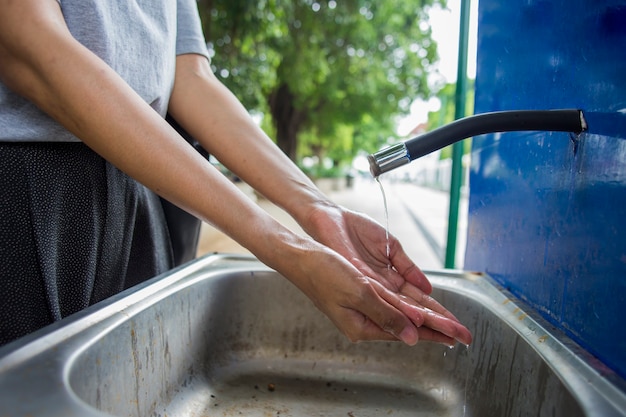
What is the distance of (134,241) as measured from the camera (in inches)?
38.0

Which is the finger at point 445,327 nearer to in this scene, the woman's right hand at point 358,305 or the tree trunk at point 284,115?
the woman's right hand at point 358,305

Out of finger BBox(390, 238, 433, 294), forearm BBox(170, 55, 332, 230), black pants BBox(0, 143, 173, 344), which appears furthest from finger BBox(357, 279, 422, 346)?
black pants BBox(0, 143, 173, 344)

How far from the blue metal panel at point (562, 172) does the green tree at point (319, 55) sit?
3.55 m

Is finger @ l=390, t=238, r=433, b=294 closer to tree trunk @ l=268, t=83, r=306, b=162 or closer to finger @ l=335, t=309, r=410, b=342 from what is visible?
finger @ l=335, t=309, r=410, b=342

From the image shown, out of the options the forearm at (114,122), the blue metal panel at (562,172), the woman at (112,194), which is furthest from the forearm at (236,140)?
the blue metal panel at (562,172)

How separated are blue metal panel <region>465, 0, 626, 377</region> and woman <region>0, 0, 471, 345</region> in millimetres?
177

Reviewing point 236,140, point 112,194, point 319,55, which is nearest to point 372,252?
point 236,140

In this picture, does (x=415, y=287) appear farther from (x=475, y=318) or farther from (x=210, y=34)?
(x=210, y=34)

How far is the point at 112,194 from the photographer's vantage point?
83 centimetres

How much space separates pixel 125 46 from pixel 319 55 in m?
6.55

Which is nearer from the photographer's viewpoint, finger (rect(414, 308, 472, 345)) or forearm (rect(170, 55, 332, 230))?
finger (rect(414, 308, 472, 345))

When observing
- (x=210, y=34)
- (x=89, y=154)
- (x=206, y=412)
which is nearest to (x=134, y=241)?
(x=89, y=154)

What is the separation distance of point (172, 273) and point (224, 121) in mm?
357

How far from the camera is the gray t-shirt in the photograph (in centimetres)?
70
